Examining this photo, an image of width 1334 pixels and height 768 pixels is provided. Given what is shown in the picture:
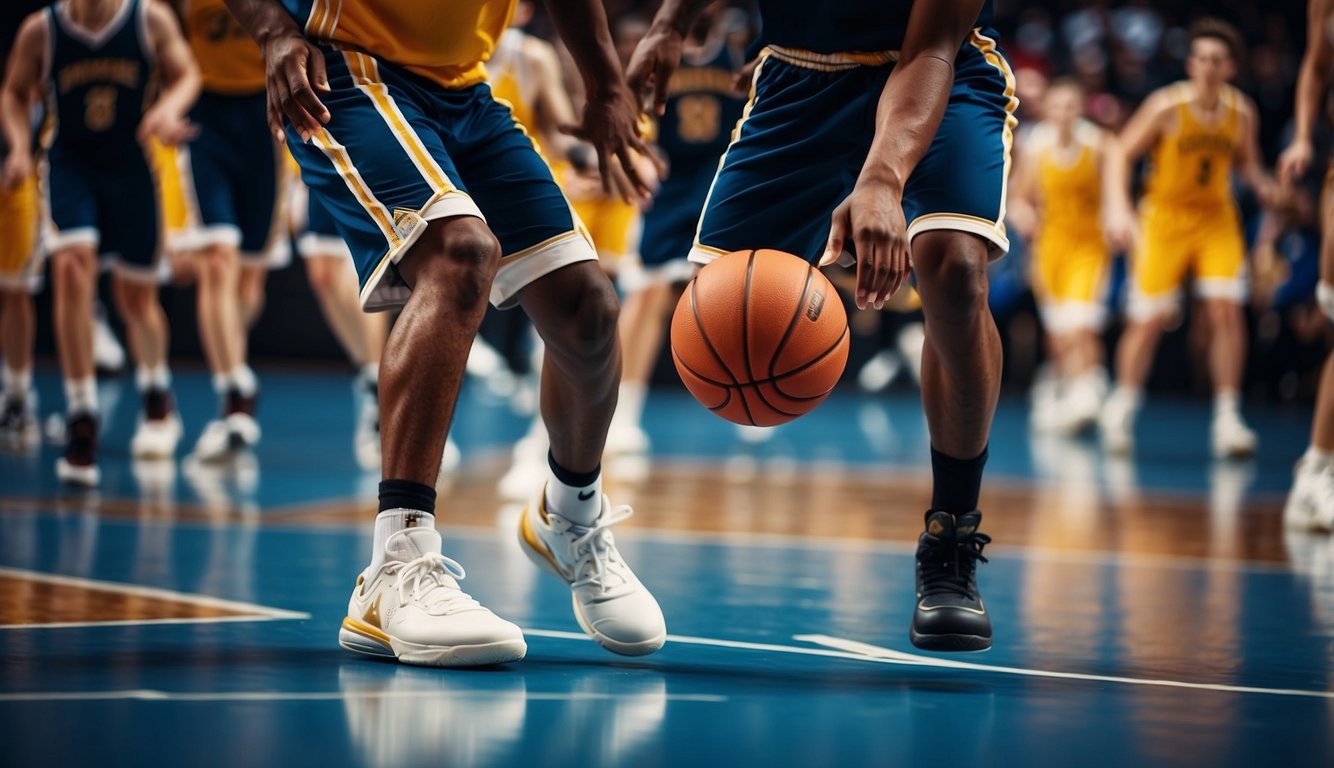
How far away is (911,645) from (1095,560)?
1719 mm

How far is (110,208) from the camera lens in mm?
6984

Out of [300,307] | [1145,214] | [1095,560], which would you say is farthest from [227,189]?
[300,307]

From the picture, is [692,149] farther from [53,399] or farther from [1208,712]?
[1208,712]

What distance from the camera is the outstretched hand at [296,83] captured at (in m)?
3.14

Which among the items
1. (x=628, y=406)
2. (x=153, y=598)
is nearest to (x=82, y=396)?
(x=628, y=406)

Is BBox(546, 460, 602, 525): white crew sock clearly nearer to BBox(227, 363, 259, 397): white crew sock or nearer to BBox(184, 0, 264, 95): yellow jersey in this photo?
BBox(227, 363, 259, 397): white crew sock

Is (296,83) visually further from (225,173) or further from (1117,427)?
(1117,427)

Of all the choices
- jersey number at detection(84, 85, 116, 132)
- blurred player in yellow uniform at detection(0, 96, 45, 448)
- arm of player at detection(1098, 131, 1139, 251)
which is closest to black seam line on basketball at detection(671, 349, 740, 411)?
jersey number at detection(84, 85, 116, 132)

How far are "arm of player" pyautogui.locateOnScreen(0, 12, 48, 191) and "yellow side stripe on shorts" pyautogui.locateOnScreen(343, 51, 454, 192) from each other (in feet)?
12.9

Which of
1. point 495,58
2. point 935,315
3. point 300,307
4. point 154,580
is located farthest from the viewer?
point 300,307

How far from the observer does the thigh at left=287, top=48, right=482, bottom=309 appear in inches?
124

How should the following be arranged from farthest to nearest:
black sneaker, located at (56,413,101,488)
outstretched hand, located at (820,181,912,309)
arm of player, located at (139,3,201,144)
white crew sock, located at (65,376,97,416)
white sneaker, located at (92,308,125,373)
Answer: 1. white sneaker, located at (92,308,125,373)
2. arm of player, located at (139,3,201,144)
3. white crew sock, located at (65,376,97,416)
4. black sneaker, located at (56,413,101,488)
5. outstretched hand, located at (820,181,912,309)

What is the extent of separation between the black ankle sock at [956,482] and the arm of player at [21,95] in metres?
4.64

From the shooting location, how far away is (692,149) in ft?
26.9
